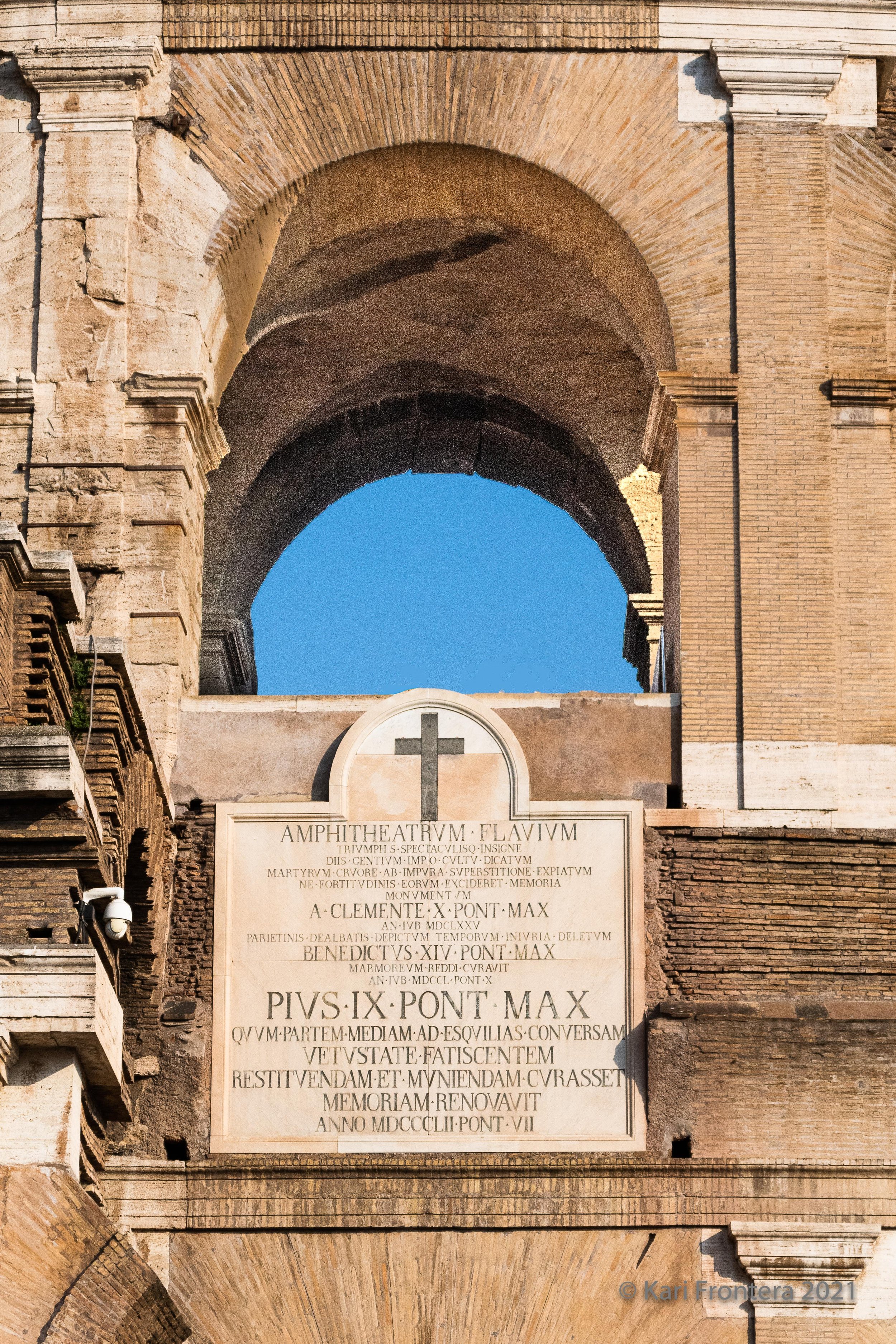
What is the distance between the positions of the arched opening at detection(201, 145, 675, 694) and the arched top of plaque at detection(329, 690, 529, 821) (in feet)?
10.5

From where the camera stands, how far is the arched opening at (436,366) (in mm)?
17375

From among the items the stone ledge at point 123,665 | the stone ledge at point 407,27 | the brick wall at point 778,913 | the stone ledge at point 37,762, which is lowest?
the stone ledge at point 37,762

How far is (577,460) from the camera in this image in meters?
20.7

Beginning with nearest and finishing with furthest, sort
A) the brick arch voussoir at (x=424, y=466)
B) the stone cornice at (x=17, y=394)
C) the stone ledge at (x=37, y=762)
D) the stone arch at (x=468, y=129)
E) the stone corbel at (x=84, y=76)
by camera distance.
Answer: the stone ledge at (x=37, y=762) < the stone cornice at (x=17, y=394) < the stone arch at (x=468, y=129) < the stone corbel at (x=84, y=76) < the brick arch voussoir at (x=424, y=466)

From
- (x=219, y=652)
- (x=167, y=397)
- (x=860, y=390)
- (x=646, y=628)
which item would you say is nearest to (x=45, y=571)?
(x=167, y=397)

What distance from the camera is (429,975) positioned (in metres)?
14.9

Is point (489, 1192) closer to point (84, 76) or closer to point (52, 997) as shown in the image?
point (52, 997)

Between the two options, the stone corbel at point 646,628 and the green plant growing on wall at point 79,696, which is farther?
the stone corbel at point 646,628

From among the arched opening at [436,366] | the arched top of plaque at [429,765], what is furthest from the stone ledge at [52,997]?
the arched opening at [436,366]

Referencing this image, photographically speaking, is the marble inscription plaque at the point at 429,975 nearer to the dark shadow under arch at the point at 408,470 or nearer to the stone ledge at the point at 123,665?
the stone ledge at the point at 123,665

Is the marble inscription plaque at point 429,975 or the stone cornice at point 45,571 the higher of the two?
the stone cornice at point 45,571

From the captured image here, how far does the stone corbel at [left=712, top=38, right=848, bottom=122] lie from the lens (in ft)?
55.8

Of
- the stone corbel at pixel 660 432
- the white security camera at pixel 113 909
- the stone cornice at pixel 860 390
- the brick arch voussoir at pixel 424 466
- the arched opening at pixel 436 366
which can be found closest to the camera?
the white security camera at pixel 113 909

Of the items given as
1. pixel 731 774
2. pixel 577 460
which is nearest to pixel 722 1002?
pixel 731 774
